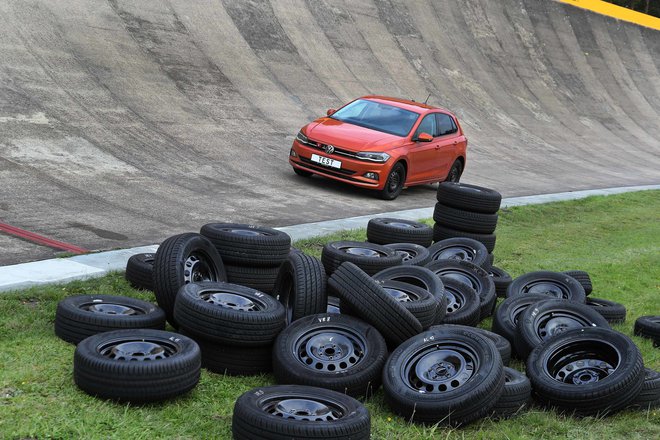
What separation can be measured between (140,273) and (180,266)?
126 cm

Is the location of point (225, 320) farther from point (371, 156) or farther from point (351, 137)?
point (351, 137)

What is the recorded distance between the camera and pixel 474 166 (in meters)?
21.8

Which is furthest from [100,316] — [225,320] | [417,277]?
[417,277]

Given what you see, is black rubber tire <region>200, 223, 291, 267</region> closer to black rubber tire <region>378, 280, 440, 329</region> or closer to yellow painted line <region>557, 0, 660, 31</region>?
black rubber tire <region>378, 280, 440, 329</region>

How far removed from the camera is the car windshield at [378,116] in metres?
16.2

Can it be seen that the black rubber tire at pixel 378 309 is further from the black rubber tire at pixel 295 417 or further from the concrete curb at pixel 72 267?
the concrete curb at pixel 72 267

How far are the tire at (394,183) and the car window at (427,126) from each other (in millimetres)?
942

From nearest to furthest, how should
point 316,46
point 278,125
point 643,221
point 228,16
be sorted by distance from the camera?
point 643,221 → point 278,125 → point 228,16 → point 316,46

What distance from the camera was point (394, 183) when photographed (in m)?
15.7

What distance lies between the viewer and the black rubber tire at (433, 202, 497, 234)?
10.6m

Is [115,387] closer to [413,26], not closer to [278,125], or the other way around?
[278,125]

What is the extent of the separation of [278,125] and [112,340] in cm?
1460

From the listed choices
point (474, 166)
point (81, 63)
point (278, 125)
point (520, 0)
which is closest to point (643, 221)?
point (474, 166)

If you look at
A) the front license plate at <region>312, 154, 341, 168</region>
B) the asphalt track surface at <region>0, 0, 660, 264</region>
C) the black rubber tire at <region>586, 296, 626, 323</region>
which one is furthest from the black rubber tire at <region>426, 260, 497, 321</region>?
the front license plate at <region>312, 154, 341, 168</region>
